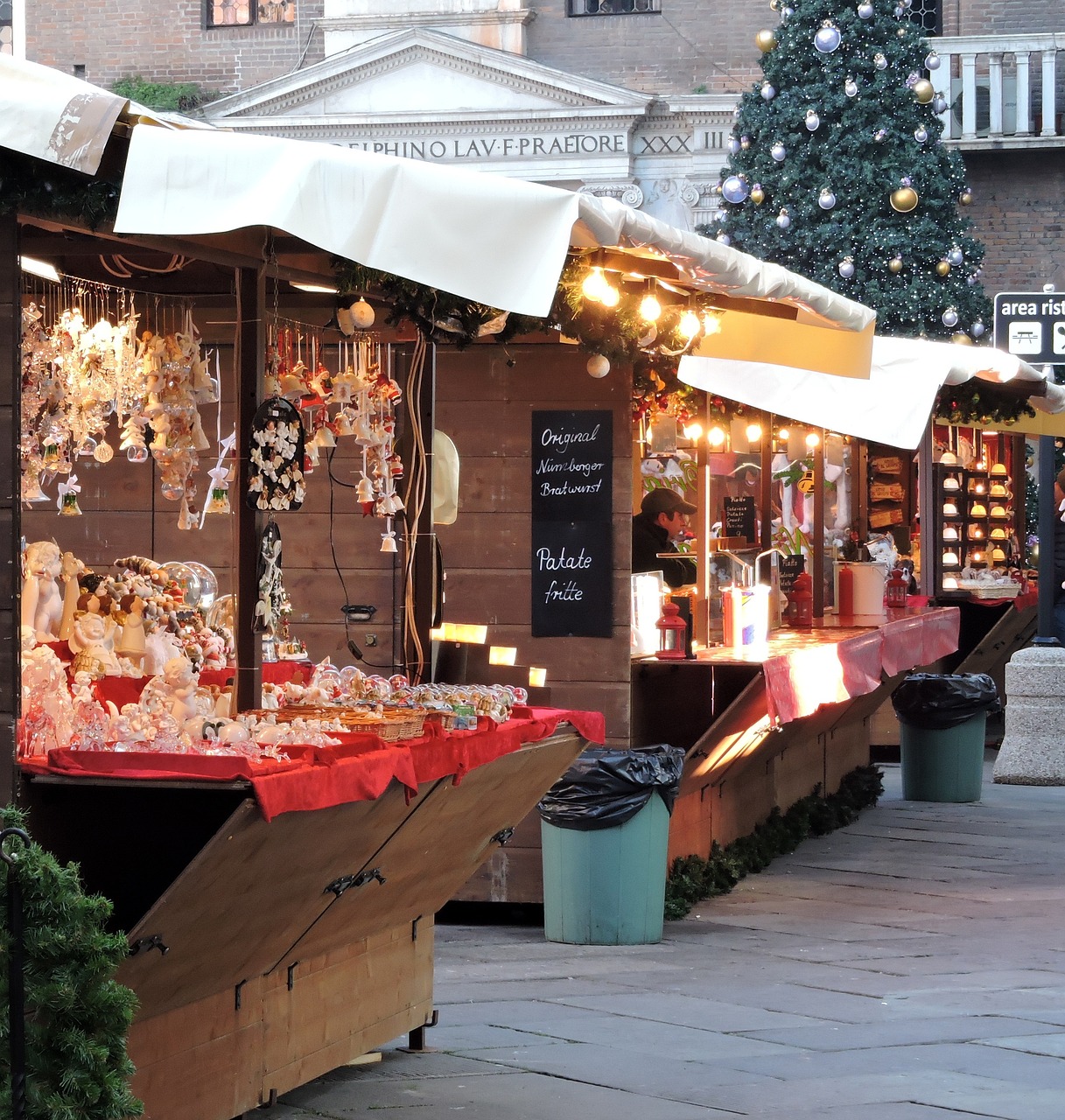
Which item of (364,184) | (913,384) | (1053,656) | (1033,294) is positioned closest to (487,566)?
(913,384)

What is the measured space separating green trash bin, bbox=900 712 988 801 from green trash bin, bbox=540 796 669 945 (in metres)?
4.77

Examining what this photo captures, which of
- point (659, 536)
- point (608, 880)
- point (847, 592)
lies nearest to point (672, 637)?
point (659, 536)

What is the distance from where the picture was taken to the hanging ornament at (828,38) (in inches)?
775

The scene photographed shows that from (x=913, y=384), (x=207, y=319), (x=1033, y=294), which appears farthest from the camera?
(x=1033, y=294)

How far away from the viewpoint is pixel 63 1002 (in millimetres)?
4094

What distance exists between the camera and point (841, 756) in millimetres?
12125

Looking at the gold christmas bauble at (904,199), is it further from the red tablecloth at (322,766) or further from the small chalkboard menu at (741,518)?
the red tablecloth at (322,766)

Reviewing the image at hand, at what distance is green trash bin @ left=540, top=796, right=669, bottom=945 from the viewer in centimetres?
785

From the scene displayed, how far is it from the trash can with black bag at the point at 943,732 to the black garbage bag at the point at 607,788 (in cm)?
463

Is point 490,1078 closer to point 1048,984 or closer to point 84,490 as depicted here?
point 1048,984

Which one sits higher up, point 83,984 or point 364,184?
point 364,184

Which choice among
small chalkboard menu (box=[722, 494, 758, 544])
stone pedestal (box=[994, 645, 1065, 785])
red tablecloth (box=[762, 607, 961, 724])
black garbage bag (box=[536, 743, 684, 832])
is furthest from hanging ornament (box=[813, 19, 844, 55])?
black garbage bag (box=[536, 743, 684, 832])

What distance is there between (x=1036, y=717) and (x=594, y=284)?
7.83 m

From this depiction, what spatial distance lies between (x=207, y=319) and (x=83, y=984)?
4.17m
